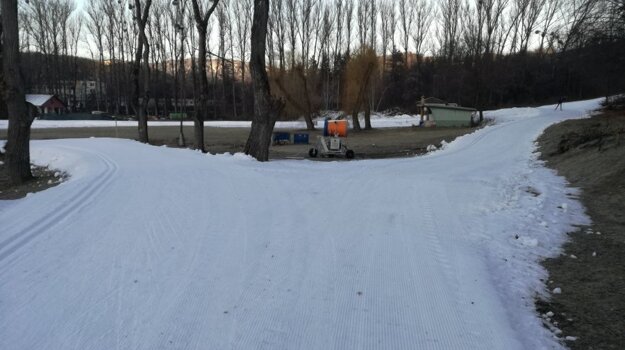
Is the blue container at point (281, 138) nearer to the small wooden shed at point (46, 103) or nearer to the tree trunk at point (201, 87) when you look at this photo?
the tree trunk at point (201, 87)

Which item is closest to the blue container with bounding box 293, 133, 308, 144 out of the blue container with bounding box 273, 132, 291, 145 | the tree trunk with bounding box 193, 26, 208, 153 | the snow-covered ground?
the blue container with bounding box 273, 132, 291, 145

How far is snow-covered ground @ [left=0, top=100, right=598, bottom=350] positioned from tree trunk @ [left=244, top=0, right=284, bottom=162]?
16.7ft

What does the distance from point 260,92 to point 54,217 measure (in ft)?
27.6

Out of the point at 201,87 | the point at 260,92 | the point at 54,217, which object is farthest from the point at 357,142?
the point at 54,217

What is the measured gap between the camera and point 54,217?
6.25m

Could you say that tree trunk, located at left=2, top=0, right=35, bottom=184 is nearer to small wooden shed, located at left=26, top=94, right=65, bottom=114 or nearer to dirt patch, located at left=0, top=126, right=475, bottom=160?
dirt patch, located at left=0, top=126, right=475, bottom=160

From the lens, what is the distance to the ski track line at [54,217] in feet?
16.9

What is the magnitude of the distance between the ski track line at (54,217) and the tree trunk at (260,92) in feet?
18.3

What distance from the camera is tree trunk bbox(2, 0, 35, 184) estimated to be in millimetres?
13273

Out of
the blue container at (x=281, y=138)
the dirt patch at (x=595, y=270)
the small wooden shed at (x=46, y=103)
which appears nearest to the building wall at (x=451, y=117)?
the blue container at (x=281, y=138)

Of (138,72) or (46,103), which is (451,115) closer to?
(138,72)

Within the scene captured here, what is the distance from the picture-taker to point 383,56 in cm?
8369

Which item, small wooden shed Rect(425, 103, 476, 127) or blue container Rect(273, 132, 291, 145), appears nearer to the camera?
blue container Rect(273, 132, 291, 145)

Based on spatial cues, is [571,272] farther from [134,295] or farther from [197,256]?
[134,295]
